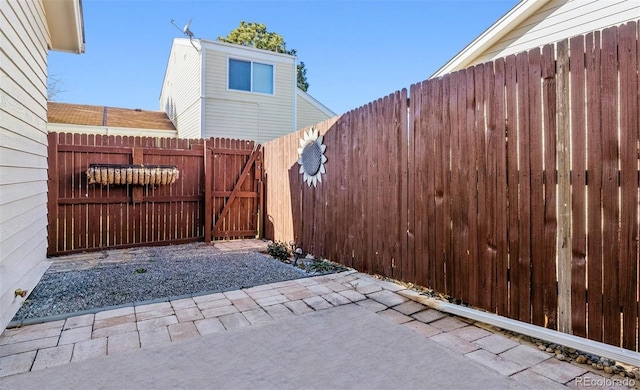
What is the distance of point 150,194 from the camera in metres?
5.83

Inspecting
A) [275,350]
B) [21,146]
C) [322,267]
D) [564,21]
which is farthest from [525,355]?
[564,21]

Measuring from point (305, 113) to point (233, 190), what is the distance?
5740mm

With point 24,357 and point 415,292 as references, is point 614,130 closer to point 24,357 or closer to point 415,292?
point 415,292

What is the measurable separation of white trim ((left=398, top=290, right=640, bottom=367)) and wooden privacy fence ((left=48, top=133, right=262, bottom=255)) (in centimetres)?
430

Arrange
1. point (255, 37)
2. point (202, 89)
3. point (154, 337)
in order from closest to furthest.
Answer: point (154, 337) → point (202, 89) → point (255, 37)

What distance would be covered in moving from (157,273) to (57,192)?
238 centimetres

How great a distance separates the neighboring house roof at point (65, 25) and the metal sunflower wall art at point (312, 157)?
122 inches

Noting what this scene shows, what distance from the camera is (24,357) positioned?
6.78 ft

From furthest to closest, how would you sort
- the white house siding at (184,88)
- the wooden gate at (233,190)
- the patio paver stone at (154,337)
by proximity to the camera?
the white house siding at (184,88) → the wooden gate at (233,190) → the patio paver stone at (154,337)

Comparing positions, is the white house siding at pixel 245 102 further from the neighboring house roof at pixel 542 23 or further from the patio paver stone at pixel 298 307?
the patio paver stone at pixel 298 307

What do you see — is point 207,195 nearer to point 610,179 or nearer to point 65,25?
point 65,25

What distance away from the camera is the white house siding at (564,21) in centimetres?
Result: 382

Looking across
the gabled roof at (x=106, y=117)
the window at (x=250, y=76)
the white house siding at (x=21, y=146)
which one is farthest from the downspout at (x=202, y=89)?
the white house siding at (x=21, y=146)

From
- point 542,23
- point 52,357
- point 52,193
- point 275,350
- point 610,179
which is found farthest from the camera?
point 52,193
